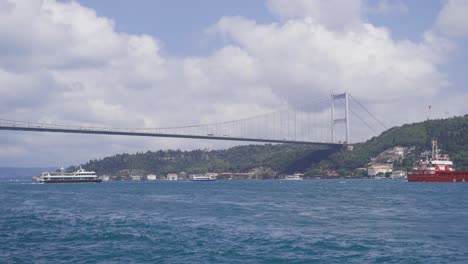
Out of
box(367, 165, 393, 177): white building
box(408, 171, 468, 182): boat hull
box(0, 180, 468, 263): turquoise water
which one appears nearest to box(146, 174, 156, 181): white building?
box(367, 165, 393, 177): white building

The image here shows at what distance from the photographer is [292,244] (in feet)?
50.8

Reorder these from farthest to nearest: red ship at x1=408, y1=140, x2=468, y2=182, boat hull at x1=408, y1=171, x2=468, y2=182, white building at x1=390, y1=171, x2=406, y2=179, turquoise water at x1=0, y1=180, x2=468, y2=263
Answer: white building at x1=390, y1=171, x2=406, y2=179 < red ship at x1=408, y1=140, x2=468, y2=182 < boat hull at x1=408, y1=171, x2=468, y2=182 < turquoise water at x1=0, y1=180, x2=468, y2=263

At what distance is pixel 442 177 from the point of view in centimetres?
6588

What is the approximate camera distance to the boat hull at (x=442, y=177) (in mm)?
64562

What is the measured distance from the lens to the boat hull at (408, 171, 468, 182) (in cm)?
6456

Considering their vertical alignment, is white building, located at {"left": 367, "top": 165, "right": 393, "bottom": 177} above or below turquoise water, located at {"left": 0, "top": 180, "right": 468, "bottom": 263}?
above

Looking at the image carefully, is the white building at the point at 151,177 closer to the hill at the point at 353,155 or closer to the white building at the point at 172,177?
the white building at the point at 172,177

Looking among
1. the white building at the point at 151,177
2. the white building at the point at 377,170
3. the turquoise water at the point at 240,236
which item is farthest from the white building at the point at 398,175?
the turquoise water at the point at 240,236

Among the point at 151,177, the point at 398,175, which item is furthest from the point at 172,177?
the point at 398,175

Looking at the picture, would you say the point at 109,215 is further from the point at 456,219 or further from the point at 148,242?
the point at 456,219

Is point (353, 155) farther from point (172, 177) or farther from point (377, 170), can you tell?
point (172, 177)

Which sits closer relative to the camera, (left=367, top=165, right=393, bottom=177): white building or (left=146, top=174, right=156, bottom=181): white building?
(left=367, top=165, right=393, bottom=177): white building

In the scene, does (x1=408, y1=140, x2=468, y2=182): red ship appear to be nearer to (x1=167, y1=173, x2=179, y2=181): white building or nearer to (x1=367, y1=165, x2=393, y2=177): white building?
(x1=367, y1=165, x2=393, y2=177): white building

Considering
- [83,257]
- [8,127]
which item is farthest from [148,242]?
[8,127]
